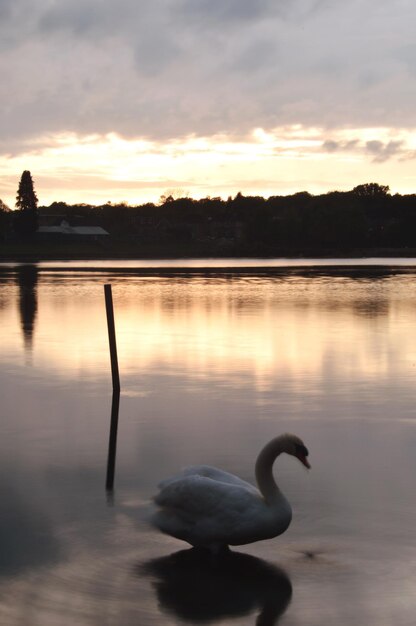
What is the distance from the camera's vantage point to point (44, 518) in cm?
1014

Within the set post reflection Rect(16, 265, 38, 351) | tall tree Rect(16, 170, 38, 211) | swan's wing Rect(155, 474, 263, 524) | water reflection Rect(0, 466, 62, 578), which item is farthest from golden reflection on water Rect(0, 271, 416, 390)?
tall tree Rect(16, 170, 38, 211)

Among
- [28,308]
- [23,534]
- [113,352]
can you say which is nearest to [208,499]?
[23,534]

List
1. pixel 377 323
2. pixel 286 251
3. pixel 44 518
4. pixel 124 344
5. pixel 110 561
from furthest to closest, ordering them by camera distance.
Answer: pixel 286 251
pixel 377 323
pixel 124 344
pixel 44 518
pixel 110 561

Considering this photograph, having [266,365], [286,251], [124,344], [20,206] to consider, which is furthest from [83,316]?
[286,251]

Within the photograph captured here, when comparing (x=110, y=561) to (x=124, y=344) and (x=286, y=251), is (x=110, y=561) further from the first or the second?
(x=286, y=251)

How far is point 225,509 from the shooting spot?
8.58 meters

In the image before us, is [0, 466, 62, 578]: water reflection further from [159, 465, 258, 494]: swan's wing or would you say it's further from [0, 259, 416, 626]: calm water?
[159, 465, 258, 494]: swan's wing

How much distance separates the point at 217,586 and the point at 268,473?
1.15 metres

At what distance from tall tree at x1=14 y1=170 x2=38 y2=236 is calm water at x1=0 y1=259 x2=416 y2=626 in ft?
409

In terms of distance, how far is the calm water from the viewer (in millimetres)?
8102

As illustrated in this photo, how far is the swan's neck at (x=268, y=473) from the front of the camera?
8.80 meters

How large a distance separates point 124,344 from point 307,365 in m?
6.60

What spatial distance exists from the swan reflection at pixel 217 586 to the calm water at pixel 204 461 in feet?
0.06

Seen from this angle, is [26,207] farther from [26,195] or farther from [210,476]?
[210,476]
